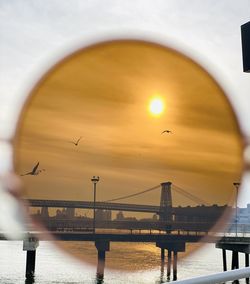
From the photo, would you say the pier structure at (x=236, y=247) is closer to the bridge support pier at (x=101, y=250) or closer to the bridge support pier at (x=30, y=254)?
the bridge support pier at (x=101, y=250)

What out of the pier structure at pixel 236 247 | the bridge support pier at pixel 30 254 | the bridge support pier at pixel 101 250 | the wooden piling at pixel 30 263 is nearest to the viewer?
the pier structure at pixel 236 247

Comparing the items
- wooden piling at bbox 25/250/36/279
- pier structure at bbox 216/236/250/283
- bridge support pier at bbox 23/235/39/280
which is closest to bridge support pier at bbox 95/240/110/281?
bridge support pier at bbox 23/235/39/280

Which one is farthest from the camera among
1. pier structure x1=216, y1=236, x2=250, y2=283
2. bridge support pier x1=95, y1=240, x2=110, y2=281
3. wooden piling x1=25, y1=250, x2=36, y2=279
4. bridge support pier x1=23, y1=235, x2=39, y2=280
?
bridge support pier x1=95, y1=240, x2=110, y2=281

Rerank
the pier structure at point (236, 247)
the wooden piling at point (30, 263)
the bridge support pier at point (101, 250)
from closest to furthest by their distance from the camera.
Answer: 1. the pier structure at point (236, 247)
2. the wooden piling at point (30, 263)
3. the bridge support pier at point (101, 250)

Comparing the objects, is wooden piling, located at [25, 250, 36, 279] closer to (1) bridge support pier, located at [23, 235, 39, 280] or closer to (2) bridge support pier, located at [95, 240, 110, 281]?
(1) bridge support pier, located at [23, 235, 39, 280]

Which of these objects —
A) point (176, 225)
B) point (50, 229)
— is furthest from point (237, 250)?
point (50, 229)

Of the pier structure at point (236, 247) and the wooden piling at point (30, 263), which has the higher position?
the pier structure at point (236, 247)

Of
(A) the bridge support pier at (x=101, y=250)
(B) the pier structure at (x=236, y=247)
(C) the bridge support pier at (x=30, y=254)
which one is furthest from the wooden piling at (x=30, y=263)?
(B) the pier structure at (x=236, y=247)

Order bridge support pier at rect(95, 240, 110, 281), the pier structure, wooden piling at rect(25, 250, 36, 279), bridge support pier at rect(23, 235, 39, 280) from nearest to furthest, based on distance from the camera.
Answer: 1. the pier structure
2. wooden piling at rect(25, 250, 36, 279)
3. bridge support pier at rect(23, 235, 39, 280)
4. bridge support pier at rect(95, 240, 110, 281)
